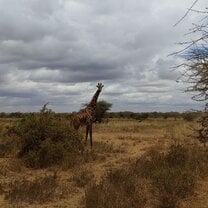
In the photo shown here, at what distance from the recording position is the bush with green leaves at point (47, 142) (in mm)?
16391

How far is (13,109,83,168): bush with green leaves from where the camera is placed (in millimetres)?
16391

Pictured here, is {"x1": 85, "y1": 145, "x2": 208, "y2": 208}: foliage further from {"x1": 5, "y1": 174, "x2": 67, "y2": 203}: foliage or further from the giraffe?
the giraffe

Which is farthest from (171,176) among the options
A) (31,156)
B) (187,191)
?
(31,156)

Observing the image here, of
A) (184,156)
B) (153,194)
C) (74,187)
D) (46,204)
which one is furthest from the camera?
(184,156)

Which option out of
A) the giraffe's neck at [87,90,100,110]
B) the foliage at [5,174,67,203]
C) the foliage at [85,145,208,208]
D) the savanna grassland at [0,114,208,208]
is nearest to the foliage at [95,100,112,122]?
the giraffe's neck at [87,90,100,110]

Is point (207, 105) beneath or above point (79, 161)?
above

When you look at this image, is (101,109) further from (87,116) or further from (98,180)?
(98,180)

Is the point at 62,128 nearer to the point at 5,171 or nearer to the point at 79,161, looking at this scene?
the point at 79,161

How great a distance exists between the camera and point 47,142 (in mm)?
16875

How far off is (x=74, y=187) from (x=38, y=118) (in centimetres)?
587

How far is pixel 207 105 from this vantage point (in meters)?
8.44

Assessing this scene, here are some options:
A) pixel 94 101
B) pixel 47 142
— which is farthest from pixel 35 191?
pixel 94 101

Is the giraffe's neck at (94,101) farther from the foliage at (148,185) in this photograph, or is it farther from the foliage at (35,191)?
the foliage at (35,191)

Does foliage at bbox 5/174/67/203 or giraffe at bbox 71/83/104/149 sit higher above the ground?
giraffe at bbox 71/83/104/149
